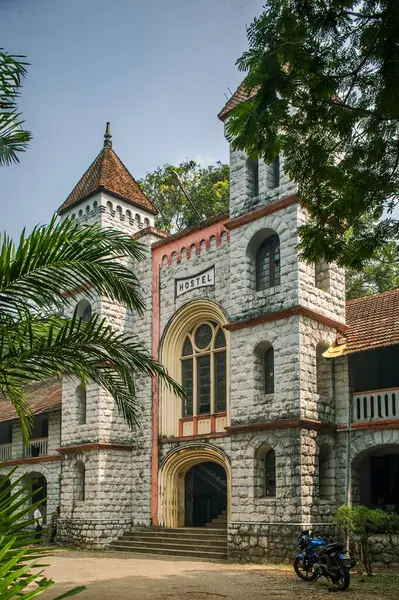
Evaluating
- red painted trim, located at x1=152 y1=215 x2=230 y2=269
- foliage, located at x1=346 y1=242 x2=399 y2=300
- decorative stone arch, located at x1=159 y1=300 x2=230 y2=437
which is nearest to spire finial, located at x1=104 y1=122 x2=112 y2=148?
red painted trim, located at x1=152 y1=215 x2=230 y2=269

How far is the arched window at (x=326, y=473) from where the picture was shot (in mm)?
16516

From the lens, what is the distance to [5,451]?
27.9 meters

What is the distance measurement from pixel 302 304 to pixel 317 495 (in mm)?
4377

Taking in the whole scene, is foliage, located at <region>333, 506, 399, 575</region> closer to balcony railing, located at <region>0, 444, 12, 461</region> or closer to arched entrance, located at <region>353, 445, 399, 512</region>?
arched entrance, located at <region>353, 445, 399, 512</region>

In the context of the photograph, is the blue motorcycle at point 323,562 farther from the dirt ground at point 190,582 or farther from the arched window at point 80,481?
the arched window at point 80,481

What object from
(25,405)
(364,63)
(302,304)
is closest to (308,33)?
(364,63)

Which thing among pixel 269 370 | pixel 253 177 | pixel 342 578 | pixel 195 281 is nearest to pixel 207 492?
pixel 269 370

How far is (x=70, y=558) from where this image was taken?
17797mm

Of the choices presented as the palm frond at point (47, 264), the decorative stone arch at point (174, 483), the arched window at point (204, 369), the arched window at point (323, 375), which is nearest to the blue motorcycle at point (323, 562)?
the arched window at point (323, 375)

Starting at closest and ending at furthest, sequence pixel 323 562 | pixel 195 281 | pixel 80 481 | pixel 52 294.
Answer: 1. pixel 52 294
2. pixel 323 562
3. pixel 195 281
4. pixel 80 481

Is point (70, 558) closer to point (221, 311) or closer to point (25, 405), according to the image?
point (221, 311)

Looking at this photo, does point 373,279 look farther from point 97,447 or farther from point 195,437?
point 97,447

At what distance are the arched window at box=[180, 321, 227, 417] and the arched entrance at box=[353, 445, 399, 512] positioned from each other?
4.05 metres

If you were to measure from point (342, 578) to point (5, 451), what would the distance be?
61.7ft
